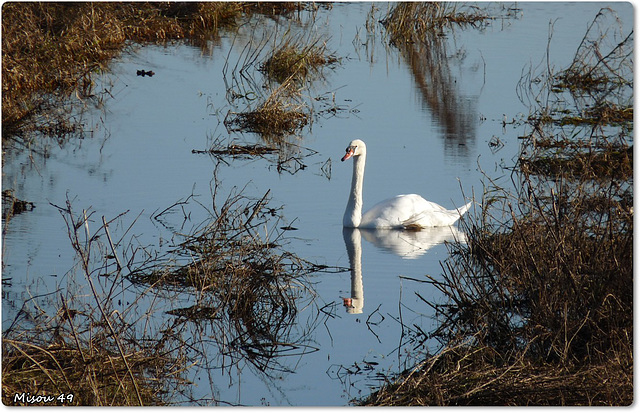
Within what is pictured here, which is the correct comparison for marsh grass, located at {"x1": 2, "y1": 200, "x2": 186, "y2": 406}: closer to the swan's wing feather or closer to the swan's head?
the swan's wing feather

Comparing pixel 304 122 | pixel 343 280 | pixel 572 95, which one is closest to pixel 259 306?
pixel 343 280

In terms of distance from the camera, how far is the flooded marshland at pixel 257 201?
582cm

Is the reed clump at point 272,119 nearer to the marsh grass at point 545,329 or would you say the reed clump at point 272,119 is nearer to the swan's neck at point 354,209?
the swan's neck at point 354,209

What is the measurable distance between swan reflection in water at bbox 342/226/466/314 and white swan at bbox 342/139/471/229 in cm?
6

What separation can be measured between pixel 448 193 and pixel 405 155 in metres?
1.36

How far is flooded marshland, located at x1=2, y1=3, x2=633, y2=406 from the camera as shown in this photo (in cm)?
582

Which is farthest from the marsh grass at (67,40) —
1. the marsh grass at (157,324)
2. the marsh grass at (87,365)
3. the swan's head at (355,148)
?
the marsh grass at (87,365)

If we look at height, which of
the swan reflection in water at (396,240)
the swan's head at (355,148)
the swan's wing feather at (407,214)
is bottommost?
the swan reflection in water at (396,240)

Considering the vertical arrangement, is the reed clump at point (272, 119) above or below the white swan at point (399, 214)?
above

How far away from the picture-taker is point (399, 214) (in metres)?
8.74

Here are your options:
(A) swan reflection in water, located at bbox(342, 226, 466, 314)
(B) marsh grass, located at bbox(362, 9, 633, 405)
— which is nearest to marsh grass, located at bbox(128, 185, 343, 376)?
(B) marsh grass, located at bbox(362, 9, 633, 405)

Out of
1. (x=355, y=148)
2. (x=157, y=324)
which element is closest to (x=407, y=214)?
(x=355, y=148)

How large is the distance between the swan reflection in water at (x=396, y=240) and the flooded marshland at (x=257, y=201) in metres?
0.03

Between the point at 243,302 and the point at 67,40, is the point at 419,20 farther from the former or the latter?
the point at 243,302
